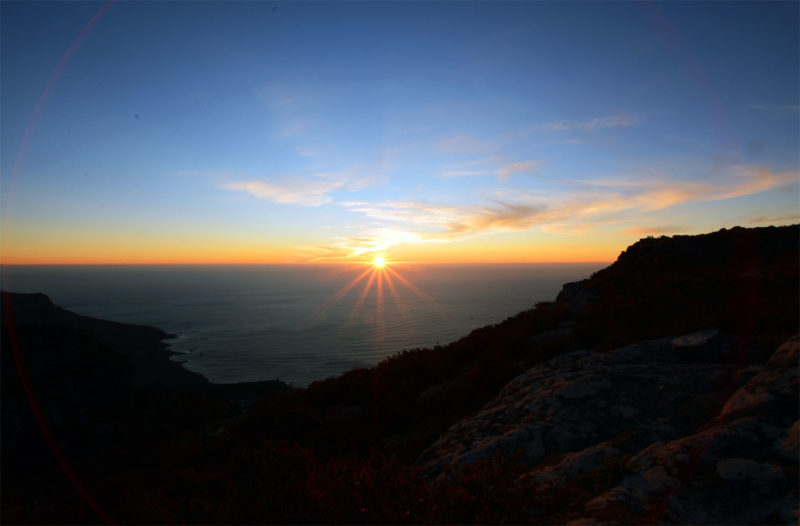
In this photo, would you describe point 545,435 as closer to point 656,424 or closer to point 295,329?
point 656,424

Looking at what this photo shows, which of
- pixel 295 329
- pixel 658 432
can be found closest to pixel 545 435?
pixel 658 432

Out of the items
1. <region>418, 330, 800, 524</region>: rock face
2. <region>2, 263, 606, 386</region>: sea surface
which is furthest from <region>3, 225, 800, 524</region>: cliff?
<region>2, 263, 606, 386</region>: sea surface

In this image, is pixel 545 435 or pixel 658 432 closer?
pixel 658 432

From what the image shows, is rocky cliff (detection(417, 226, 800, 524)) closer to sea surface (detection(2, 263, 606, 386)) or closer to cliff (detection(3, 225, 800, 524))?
cliff (detection(3, 225, 800, 524))

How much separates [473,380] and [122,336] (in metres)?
106

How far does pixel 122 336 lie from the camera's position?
3438 inches

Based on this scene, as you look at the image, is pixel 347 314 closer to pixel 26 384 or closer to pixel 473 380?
pixel 26 384

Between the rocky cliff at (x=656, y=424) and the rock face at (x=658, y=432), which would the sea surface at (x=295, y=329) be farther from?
the rock face at (x=658, y=432)

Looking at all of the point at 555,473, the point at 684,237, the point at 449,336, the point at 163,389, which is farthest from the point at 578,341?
the point at 449,336

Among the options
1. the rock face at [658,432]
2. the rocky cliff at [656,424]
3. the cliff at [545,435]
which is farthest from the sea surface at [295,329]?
the rock face at [658,432]

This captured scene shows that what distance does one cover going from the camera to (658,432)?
499cm

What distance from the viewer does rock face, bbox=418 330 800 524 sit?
3.26m

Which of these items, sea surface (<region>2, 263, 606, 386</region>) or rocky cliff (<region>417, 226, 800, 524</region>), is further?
sea surface (<region>2, 263, 606, 386</region>)

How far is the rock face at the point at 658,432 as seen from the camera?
3258 millimetres
